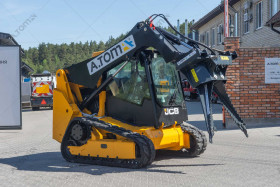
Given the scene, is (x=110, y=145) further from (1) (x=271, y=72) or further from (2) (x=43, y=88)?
(2) (x=43, y=88)

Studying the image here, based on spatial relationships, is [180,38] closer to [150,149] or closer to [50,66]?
[150,149]

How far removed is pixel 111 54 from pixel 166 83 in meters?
1.22

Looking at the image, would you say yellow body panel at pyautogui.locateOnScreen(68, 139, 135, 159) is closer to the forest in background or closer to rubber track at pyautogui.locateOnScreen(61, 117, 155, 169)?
rubber track at pyautogui.locateOnScreen(61, 117, 155, 169)

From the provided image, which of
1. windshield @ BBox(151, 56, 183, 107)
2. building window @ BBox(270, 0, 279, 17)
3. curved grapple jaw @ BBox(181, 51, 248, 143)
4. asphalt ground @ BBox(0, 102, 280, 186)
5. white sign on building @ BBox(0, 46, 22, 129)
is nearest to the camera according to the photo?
asphalt ground @ BBox(0, 102, 280, 186)

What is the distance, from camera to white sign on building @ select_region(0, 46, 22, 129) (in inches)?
533

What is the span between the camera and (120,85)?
811 centimetres

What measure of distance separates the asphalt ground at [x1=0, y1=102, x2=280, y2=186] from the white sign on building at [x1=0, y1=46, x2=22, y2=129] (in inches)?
127

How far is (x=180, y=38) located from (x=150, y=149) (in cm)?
223

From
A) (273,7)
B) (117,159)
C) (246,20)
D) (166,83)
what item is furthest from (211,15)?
(117,159)

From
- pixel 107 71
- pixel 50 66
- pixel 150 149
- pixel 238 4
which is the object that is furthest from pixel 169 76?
pixel 50 66

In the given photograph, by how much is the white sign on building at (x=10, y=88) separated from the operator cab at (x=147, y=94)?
637cm

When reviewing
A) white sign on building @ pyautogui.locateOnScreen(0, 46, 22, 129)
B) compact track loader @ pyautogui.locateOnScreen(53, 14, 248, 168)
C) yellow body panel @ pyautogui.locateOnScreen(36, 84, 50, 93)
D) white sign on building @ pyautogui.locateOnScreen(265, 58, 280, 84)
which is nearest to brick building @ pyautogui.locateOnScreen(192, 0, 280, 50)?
white sign on building @ pyautogui.locateOnScreen(265, 58, 280, 84)

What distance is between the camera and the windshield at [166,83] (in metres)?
7.77

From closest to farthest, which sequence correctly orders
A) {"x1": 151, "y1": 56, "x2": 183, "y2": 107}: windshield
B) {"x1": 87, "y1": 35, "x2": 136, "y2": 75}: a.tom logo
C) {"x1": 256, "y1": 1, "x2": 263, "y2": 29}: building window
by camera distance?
{"x1": 87, "y1": 35, "x2": 136, "y2": 75}: a.tom logo, {"x1": 151, "y1": 56, "x2": 183, "y2": 107}: windshield, {"x1": 256, "y1": 1, "x2": 263, "y2": 29}: building window
